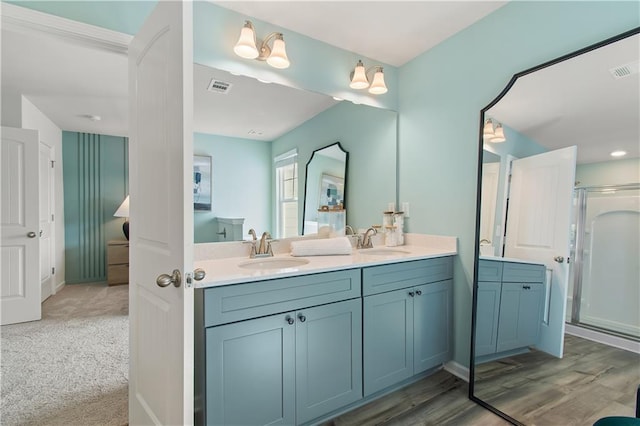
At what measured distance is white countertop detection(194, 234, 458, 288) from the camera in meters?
1.32

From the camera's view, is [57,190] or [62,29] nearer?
[62,29]

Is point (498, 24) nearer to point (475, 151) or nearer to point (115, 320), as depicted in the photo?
point (475, 151)

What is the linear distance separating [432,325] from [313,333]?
99 centimetres

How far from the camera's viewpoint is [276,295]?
1415 millimetres

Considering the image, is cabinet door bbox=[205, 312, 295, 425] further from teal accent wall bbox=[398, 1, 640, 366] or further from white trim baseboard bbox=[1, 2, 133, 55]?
white trim baseboard bbox=[1, 2, 133, 55]

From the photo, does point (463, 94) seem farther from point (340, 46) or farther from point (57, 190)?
point (57, 190)

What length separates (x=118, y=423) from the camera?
1.64m

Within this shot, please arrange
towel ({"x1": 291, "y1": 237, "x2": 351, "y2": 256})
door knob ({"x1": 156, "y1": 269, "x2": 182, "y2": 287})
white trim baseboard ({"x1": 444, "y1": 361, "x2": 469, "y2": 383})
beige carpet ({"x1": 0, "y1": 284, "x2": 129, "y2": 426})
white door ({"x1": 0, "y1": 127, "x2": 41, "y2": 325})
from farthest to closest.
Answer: white door ({"x1": 0, "y1": 127, "x2": 41, "y2": 325}) < white trim baseboard ({"x1": 444, "y1": 361, "x2": 469, "y2": 383}) < towel ({"x1": 291, "y1": 237, "x2": 351, "y2": 256}) < beige carpet ({"x1": 0, "y1": 284, "x2": 129, "y2": 426}) < door knob ({"x1": 156, "y1": 269, "x2": 182, "y2": 287})

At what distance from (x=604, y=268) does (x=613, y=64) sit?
963 mm

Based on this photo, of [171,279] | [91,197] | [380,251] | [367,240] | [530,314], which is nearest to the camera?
[171,279]

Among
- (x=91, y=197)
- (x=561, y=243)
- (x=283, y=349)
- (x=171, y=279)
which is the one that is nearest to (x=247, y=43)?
(x=171, y=279)

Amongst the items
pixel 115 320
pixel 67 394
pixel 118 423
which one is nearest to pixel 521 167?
pixel 118 423

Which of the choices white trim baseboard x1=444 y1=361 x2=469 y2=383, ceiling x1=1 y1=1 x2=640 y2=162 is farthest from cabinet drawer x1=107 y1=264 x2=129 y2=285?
white trim baseboard x1=444 y1=361 x2=469 y2=383

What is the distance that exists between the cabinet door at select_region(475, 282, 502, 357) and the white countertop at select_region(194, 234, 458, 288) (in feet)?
1.16
